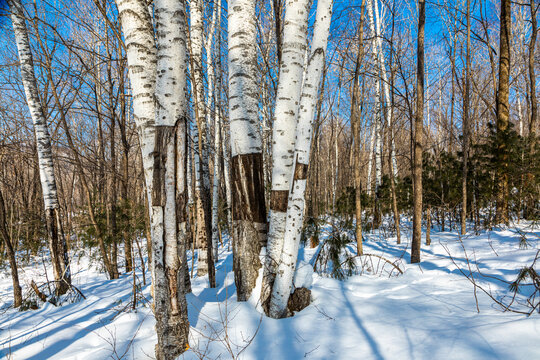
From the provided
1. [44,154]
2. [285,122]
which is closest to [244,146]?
[285,122]

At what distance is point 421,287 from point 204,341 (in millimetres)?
2366

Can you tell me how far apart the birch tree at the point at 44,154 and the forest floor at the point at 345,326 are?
1.19m

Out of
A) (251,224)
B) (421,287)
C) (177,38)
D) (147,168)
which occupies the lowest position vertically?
(421,287)

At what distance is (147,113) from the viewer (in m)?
2.02

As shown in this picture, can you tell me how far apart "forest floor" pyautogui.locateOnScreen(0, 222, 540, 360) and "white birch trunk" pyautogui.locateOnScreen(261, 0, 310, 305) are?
1.44 feet

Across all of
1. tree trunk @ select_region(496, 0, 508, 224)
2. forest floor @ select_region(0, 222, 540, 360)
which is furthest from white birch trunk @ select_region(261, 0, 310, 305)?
tree trunk @ select_region(496, 0, 508, 224)

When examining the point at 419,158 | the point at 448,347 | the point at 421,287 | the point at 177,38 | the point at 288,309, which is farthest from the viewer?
the point at 419,158

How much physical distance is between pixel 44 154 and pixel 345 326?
5.37 metres

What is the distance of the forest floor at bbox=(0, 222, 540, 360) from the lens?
1643mm

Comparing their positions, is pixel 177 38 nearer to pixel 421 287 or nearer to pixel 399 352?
pixel 399 352

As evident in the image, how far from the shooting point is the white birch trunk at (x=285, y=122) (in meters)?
2.33

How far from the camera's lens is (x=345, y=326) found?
2.11m

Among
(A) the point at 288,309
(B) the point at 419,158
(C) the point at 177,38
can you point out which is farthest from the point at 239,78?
(B) the point at 419,158

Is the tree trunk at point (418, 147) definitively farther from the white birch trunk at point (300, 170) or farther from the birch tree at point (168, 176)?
the birch tree at point (168, 176)
